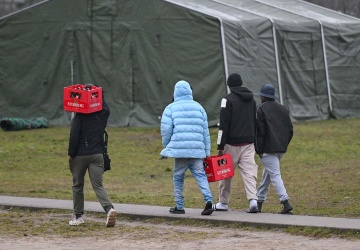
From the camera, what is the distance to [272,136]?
13.2m

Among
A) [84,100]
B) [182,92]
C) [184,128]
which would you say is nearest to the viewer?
[84,100]

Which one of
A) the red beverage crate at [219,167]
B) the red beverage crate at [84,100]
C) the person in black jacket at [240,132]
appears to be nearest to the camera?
the red beverage crate at [84,100]

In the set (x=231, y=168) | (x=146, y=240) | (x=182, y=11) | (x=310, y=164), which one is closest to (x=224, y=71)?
(x=182, y=11)

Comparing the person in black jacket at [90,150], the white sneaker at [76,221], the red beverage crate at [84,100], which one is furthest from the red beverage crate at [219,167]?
the white sneaker at [76,221]

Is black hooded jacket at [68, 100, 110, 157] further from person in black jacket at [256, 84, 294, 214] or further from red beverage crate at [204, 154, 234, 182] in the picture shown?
person in black jacket at [256, 84, 294, 214]

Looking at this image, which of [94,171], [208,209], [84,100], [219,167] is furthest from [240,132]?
[84,100]

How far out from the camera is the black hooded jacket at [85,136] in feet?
40.8

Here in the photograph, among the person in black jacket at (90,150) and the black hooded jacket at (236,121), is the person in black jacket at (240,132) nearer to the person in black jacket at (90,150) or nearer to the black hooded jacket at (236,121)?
the black hooded jacket at (236,121)

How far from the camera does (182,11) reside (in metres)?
28.0

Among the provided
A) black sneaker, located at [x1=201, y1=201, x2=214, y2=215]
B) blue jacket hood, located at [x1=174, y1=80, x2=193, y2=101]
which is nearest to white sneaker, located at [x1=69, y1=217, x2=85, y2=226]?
black sneaker, located at [x1=201, y1=201, x2=214, y2=215]

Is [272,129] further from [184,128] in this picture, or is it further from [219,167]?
[184,128]

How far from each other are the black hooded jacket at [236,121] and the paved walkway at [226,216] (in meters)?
0.97

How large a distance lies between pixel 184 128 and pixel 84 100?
138 cm

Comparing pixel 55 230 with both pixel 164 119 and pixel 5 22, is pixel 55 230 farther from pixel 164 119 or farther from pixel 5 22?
pixel 5 22
